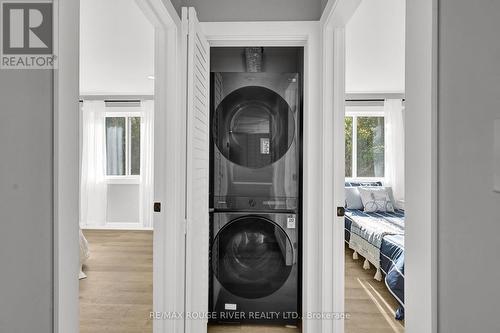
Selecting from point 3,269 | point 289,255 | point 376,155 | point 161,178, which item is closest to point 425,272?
point 3,269

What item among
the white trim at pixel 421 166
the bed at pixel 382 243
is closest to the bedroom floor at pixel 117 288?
the bed at pixel 382 243

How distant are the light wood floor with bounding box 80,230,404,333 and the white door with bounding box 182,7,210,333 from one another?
0.72m

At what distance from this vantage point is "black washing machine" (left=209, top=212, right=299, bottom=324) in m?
2.60

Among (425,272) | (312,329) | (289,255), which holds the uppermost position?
(425,272)

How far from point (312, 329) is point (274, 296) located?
0.45m

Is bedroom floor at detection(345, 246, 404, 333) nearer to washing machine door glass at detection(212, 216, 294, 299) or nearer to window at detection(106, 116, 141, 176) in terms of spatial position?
washing machine door glass at detection(212, 216, 294, 299)

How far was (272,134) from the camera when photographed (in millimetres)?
2621

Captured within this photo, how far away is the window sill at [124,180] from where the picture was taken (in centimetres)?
650

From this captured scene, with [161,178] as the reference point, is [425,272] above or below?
below

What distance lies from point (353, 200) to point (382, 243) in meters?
1.95

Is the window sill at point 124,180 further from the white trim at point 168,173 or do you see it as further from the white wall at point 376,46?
the white trim at point 168,173
